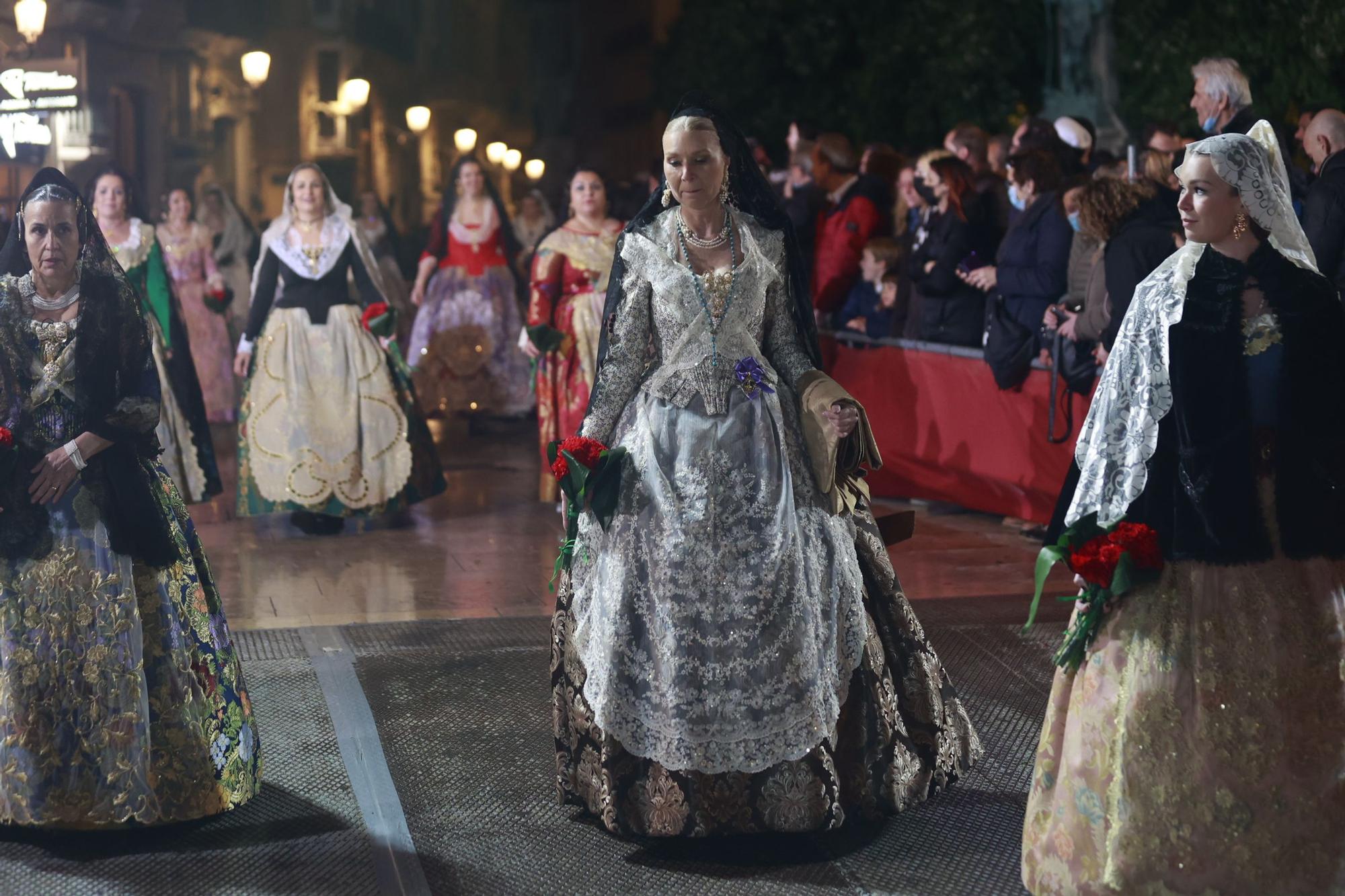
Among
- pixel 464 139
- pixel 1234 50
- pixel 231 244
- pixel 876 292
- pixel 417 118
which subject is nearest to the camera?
pixel 876 292

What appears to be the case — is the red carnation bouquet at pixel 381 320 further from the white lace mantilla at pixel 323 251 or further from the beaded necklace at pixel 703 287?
the beaded necklace at pixel 703 287

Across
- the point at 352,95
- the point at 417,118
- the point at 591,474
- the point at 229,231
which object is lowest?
the point at 591,474

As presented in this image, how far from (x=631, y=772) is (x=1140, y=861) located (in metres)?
1.28

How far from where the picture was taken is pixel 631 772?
4.15 meters

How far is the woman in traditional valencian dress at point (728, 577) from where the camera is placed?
4.05 meters

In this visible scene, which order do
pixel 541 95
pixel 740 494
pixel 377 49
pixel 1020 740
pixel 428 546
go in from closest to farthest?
1. pixel 740 494
2. pixel 1020 740
3. pixel 428 546
4. pixel 377 49
5. pixel 541 95

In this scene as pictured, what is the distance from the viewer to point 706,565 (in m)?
4.09

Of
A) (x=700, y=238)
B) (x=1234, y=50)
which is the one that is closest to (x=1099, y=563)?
(x=700, y=238)

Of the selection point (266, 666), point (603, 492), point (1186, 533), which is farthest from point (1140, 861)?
point (266, 666)

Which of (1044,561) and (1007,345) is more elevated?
(1007,345)

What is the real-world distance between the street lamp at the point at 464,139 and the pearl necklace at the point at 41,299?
52.2 ft

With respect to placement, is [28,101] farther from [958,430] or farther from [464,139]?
[464,139]

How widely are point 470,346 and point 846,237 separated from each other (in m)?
3.24

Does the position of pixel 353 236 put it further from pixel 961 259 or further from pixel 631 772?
pixel 631 772
